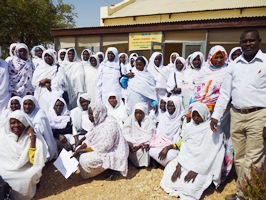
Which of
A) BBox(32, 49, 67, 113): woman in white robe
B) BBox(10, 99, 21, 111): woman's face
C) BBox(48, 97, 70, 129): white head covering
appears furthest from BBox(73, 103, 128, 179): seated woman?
BBox(32, 49, 67, 113): woman in white robe

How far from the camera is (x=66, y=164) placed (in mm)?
3707

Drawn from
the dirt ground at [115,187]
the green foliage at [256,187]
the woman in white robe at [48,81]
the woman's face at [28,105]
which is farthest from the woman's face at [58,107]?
the green foliage at [256,187]

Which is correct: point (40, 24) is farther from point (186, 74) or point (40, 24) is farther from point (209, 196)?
point (209, 196)

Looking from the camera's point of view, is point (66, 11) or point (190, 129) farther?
point (66, 11)

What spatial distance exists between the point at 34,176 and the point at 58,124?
1.54m

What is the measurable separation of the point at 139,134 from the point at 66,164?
117 cm

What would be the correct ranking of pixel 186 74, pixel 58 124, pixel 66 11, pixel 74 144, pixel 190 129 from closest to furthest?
pixel 190 129, pixel 74 144, pixel 58 124, pixel 186 74, pixel 66 11

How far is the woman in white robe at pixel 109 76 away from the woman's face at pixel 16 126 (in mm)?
2703

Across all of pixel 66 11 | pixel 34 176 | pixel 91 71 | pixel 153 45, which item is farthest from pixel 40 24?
pixel 34 176

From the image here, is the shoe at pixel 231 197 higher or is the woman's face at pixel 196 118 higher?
the woman's face at pixel 196 118

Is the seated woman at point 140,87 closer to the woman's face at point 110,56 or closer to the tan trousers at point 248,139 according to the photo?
the woman's face at point 110,56

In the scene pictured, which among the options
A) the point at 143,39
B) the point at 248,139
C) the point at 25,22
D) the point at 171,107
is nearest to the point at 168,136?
the point at 171,107

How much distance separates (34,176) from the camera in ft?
10.8

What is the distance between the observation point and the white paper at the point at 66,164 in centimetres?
363
